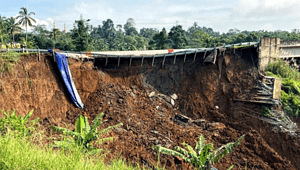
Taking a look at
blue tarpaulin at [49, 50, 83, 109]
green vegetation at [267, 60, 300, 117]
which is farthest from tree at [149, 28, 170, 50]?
blue tarpaulin at [49, 50, 83, 109]

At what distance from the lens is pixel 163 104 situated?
15.2 m

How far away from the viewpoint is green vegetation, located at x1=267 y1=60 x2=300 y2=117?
46.5 ft

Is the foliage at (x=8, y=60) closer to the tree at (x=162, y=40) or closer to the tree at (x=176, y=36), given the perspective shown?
the tree at (x=162, y=40)

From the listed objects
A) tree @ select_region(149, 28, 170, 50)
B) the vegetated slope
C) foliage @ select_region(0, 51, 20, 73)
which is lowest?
the vegetated slope

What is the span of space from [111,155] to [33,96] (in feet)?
17.3

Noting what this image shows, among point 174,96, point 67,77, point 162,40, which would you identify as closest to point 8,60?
point 67,77

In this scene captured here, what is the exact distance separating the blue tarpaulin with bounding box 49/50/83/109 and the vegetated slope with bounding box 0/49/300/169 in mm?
362

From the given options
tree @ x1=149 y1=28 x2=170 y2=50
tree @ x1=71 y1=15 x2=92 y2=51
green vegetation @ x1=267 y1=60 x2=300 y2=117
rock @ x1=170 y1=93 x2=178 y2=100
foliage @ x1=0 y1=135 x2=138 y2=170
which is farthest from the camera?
tree @ x1=149 y1=28 x2=170 y2=50

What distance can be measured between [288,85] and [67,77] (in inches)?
528

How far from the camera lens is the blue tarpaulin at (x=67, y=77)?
43.6ft

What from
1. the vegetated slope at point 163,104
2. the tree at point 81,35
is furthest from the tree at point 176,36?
the vegetated slope at point 163,104

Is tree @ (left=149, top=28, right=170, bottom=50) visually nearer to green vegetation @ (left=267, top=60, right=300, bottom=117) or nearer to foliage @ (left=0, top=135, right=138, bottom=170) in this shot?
green vegetation @ (left=267, top=60, right=300, bottom=117)

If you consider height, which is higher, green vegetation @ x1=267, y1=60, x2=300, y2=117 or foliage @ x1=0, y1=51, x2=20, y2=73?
foliage @ x1=0, y1=51, x2=20, y2=73

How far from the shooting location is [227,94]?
15.4 meters
